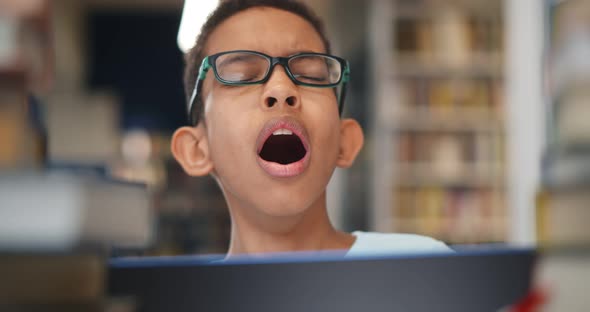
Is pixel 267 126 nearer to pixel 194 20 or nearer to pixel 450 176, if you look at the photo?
pixel 194 20

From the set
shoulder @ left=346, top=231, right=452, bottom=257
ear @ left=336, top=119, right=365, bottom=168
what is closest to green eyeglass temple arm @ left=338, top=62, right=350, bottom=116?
ear @ left=336, top=119, right=365, bottom=168

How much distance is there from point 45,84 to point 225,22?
187mm

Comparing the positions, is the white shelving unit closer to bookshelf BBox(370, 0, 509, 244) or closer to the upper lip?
bookshelf BBox(370, 0, 509, 244)

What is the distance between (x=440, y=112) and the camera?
2.49 metres

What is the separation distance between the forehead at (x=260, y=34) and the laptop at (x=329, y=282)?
0.20 metres

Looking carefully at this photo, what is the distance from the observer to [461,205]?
199cm

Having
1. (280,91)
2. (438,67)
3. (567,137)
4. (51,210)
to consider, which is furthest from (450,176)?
(51,210)

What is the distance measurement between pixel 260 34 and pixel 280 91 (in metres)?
0.06

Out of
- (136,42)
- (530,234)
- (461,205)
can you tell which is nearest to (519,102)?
(530,234)

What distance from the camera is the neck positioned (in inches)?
22.0

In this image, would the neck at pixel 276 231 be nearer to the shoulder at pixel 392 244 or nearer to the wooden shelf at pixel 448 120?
the shoulder at pixel 392 244

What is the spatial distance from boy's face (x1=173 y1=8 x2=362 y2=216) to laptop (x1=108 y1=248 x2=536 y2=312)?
7 cm

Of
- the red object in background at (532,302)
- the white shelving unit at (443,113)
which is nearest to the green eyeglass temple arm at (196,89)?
the red object in background at (532,302)

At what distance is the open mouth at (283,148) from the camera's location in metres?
0.53
